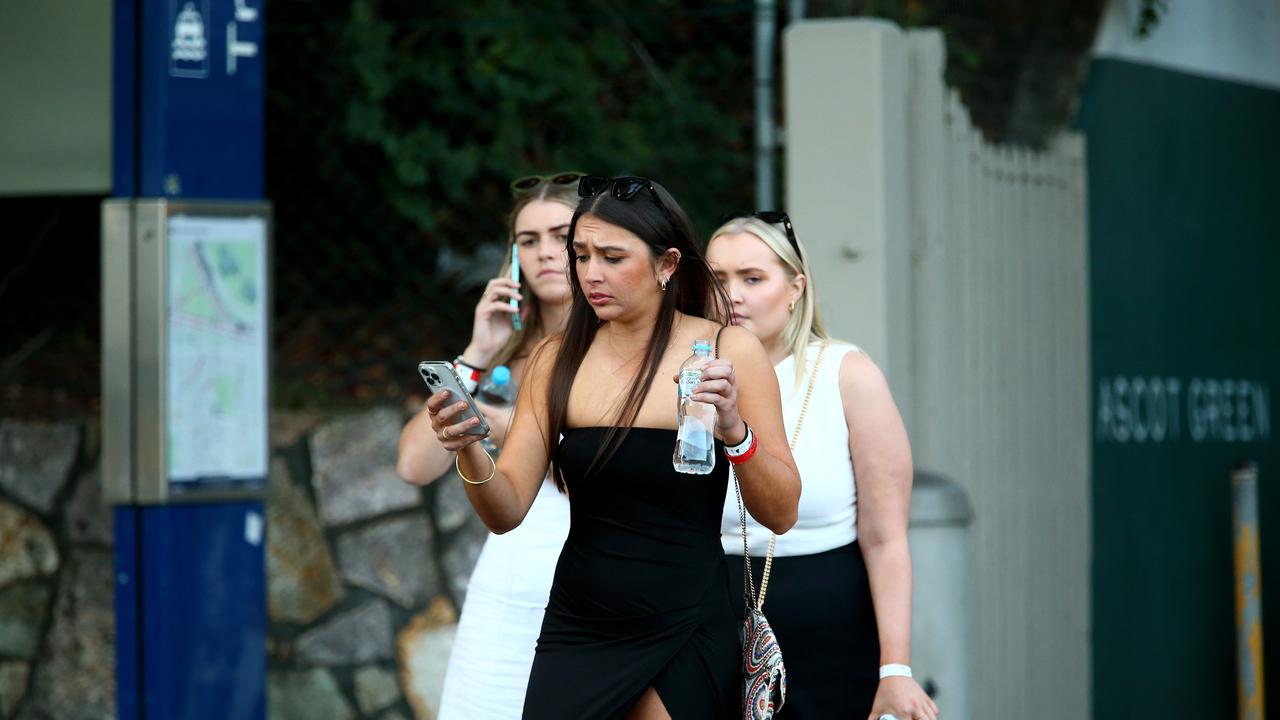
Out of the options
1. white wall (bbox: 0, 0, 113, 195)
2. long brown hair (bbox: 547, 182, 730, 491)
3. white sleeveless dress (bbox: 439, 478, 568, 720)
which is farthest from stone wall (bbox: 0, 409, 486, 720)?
long brown hair (bbox: 547, 182, 730, 491)

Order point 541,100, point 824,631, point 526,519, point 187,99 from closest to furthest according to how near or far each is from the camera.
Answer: point 824,631, point 526,519, point 187,99, point 541,100

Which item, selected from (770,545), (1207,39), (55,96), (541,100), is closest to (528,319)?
(770,545)

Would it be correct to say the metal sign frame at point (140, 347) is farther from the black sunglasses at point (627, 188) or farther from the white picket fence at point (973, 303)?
the black sunglasses at point (627, 188)

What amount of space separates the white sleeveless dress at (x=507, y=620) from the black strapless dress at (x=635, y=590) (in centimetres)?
65

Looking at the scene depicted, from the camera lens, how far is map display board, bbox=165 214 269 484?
16.1ft

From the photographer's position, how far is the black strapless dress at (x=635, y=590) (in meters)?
2.77

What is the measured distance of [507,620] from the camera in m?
3.53

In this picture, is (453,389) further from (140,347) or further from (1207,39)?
(1207,39)

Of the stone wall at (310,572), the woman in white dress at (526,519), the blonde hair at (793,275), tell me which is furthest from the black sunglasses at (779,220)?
the stone wall at (310,572)

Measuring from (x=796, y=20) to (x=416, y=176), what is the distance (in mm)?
1610

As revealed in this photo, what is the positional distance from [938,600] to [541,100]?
9.17 feet

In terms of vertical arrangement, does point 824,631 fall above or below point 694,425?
below

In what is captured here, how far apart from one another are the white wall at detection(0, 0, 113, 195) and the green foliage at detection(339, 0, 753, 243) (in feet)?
3.80

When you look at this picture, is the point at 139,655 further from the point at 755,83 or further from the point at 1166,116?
the point at 1166,116
